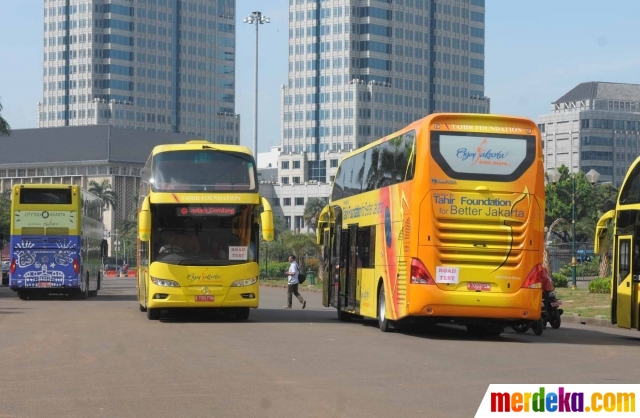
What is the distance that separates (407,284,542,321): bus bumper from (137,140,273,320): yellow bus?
19.2ft

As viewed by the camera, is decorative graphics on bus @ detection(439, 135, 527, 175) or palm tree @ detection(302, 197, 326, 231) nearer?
decorative graphics on bus @ detection(439, 135, 527, 175)

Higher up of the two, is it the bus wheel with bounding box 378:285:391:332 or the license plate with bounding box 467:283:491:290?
the license plate with bounding box 467:283:491:290

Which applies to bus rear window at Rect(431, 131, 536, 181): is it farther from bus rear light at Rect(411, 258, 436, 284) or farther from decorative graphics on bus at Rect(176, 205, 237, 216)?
decorative graphics on bus at Rect(176, 205, 237, 216)

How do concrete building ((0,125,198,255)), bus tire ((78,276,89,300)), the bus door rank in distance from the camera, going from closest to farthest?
the bus door
bus tire ((78,276,89,300))
concrete building ((0,125,198,255))

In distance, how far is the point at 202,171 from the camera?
2709 centimetres

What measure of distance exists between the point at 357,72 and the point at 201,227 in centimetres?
15472

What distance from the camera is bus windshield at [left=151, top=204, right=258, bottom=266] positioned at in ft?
87.8

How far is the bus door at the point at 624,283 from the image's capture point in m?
23.2

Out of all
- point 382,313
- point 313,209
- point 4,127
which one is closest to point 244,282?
point 382,313

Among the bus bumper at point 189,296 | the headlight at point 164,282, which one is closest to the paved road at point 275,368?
the bus bumper at point 189,296

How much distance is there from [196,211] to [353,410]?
15.7 m

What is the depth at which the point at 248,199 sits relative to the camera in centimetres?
2708

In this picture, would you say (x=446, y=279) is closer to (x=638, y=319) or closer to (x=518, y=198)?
(x=518, y=198)

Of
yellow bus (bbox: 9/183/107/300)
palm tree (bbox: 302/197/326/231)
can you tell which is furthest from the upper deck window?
palm tree (bbox: 302/197/326/231)
